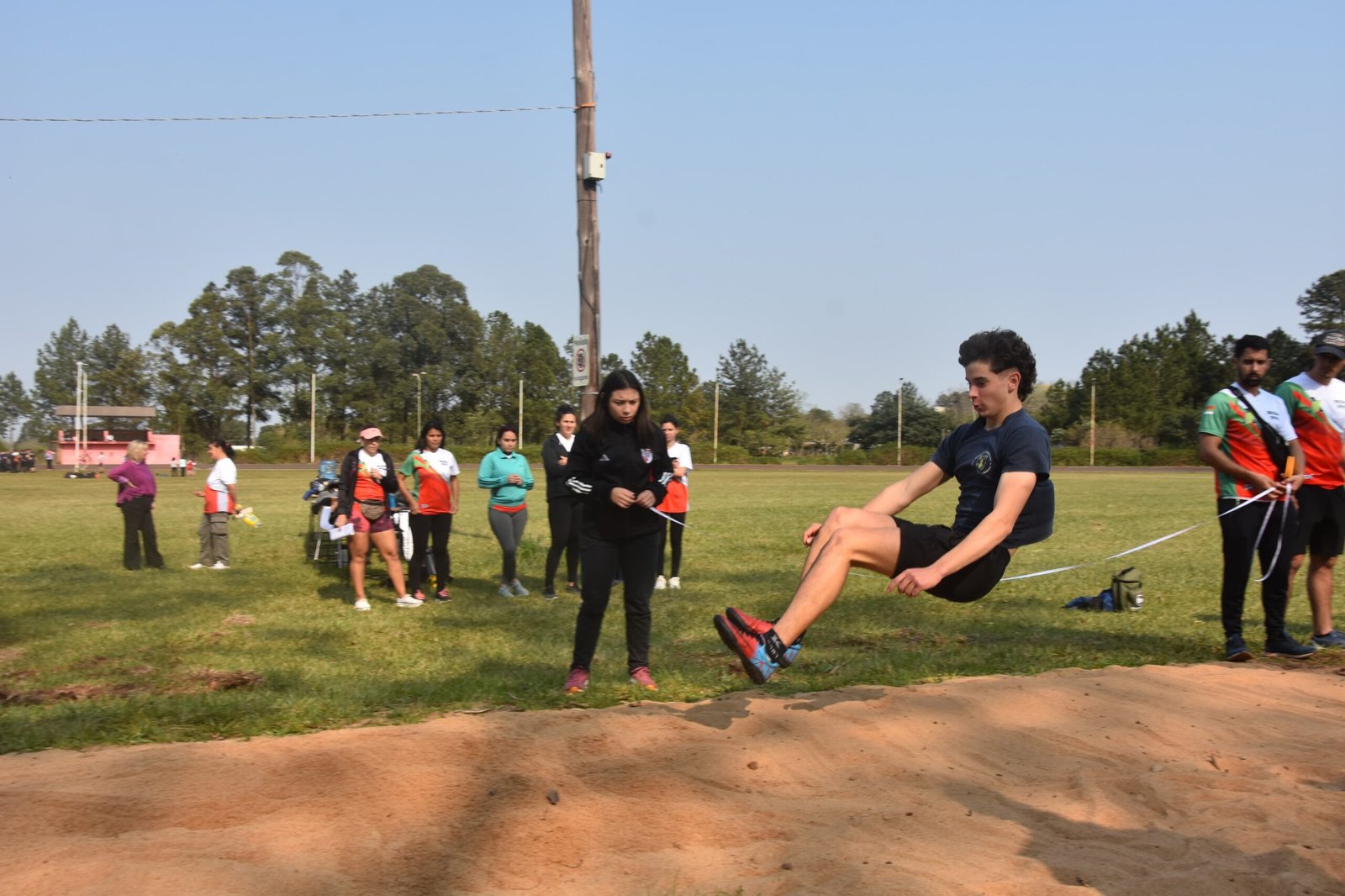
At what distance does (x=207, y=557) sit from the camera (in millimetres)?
14953

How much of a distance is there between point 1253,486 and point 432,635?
276 inches

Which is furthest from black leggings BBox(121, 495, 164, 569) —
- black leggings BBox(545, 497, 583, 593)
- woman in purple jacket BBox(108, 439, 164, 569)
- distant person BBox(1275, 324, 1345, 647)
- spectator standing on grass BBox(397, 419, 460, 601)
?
distant person BBox(1275, 324, 1345, 647)

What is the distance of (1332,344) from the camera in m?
7.77

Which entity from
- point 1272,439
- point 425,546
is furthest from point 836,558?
point 425,546

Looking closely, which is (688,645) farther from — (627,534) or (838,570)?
(838,570)

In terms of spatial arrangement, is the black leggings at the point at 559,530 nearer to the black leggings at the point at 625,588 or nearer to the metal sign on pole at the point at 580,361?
the metal sign on pole at the point at 580,361

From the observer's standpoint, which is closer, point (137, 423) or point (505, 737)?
point (505, 737)

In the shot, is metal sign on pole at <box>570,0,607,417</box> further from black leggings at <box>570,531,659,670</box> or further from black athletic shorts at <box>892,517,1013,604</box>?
black athletic shorts at <box>892,517,1013,604</box>

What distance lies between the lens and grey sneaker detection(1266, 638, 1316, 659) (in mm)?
7578

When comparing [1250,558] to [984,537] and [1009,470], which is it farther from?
[984,537]

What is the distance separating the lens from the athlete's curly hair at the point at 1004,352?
515 centimetres

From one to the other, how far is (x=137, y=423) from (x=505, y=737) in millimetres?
70511

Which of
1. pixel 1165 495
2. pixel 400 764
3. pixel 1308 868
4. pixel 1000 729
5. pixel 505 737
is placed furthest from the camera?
pixel 1165 495

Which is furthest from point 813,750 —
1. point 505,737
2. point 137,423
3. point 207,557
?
point 137,423
